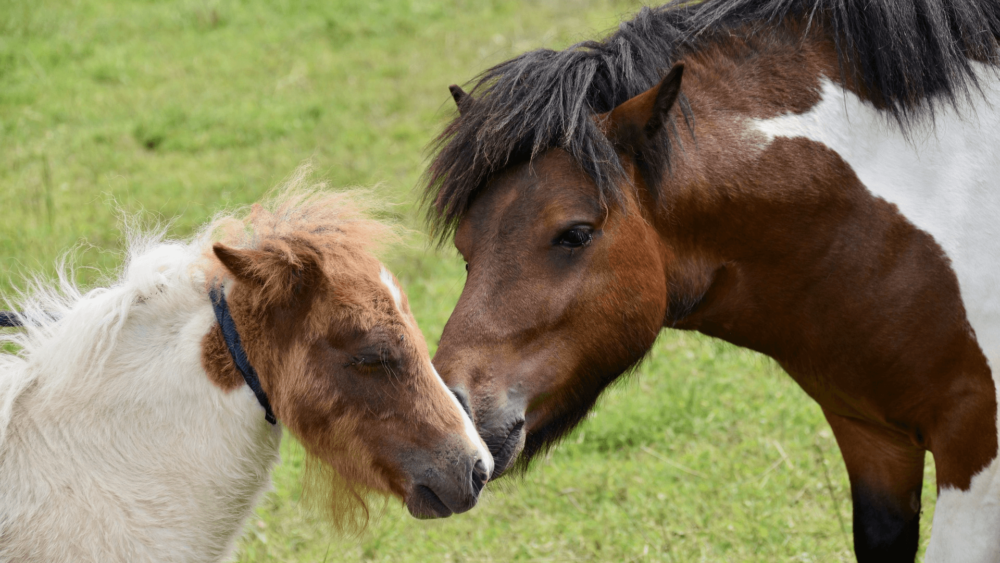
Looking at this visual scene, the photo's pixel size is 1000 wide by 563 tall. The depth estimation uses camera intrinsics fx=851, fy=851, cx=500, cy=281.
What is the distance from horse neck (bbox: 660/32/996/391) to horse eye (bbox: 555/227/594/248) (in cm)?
29

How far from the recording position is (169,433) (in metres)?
2.58

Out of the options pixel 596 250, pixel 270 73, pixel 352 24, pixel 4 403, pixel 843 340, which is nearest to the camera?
pixel 4 403

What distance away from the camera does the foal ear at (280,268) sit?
2518mm

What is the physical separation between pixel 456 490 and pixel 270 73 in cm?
811

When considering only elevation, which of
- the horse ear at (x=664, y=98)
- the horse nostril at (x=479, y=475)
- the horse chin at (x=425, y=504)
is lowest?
the horse chin at (x=425, y=504)

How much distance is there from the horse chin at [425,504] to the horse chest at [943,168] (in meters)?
1.61

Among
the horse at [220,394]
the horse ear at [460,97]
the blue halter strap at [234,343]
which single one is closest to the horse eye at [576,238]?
the horse at [220,394]

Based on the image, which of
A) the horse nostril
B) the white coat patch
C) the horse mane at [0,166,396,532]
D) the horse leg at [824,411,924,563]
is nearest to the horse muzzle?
the horse nostril

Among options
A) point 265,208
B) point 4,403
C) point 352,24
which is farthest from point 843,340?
point 352,24

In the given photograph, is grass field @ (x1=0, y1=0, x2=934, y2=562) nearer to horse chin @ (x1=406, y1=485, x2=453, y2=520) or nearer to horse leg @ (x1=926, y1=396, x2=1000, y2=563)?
horse chin @ (x1=406, y1=485, x2=453, y2=520)

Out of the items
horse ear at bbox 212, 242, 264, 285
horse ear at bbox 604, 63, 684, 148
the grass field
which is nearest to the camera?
horse ear at bbox 212, 242, 264, 285

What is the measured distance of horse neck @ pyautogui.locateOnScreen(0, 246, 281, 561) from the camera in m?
2.46

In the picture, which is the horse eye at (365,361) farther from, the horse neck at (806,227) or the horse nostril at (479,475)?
the horse neck at (806,227)

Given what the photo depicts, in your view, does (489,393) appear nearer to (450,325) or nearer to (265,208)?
(450,325)
